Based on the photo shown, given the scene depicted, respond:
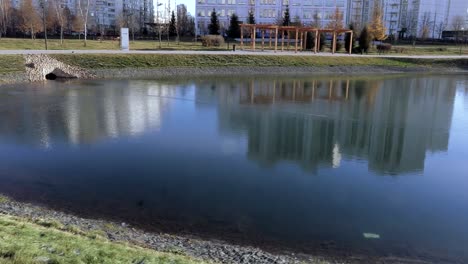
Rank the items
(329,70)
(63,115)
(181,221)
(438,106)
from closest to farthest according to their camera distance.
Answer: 1. (181,221)
2. (63,115)
3. (438,106)
4. (329,70)

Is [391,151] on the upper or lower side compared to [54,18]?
lower

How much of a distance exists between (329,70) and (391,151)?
2826 centimetres

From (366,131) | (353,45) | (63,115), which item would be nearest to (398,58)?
(353,45)

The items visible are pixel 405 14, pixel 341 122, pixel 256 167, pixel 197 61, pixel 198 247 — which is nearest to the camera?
pixel 198 247

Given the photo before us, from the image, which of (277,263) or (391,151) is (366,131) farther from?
(277,263)

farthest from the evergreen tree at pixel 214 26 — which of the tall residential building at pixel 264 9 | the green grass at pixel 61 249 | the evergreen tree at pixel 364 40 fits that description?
the green grass at pixel 61 249

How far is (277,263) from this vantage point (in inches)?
301

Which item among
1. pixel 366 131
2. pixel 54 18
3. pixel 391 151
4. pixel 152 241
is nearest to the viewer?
pixel 152 241

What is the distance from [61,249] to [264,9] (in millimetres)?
79476

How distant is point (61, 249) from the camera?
652 cm

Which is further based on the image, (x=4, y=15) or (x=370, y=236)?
(x=4, y=15)

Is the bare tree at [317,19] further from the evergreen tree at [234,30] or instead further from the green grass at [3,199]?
the green grass at [3,199]

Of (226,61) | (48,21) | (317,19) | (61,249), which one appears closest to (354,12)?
(317,19)

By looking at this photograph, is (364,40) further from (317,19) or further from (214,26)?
(214,26)
